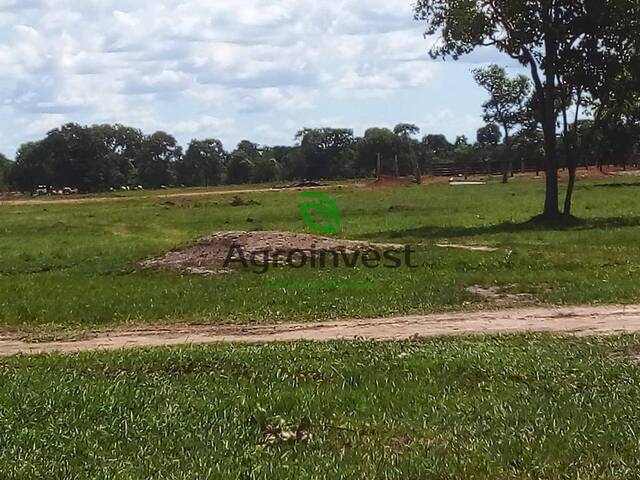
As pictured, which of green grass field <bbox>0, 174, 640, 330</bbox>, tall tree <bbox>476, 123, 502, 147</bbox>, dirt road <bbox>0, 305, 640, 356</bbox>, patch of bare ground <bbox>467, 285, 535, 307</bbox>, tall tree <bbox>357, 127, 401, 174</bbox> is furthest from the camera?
tall tree <bbox>357, 127, 401, 174</bbox>

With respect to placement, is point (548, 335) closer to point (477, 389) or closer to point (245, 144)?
point (477, 389)

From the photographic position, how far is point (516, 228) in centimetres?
3048

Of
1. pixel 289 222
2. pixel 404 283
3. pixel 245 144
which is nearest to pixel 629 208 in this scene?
pixel 289 222

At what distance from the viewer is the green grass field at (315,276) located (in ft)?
49.8

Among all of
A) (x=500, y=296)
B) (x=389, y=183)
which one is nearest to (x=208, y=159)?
(x=389, y=183)

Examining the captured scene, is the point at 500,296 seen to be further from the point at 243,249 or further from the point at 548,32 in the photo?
the point at 548,32

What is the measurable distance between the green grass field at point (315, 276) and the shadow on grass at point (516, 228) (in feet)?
0.14

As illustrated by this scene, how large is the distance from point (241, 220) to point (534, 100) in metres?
13.3

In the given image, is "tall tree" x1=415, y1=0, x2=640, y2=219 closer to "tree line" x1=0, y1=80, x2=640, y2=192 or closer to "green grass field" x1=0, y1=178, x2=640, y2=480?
"green grass field" x1=0, y1=178, x2=640, y2=480

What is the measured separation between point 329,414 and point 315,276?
35.6 feet

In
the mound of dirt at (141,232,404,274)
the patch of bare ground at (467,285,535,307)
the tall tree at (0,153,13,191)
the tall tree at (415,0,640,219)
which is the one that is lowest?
the tall tree at (0,153,13,191)

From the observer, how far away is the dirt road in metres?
12.6

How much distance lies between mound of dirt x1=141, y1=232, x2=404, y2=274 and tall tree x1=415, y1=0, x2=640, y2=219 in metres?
12.9

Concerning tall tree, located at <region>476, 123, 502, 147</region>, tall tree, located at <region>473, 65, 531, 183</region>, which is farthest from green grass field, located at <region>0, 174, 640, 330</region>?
tall tree, located at <region>476, 123, 502, 147</region>
